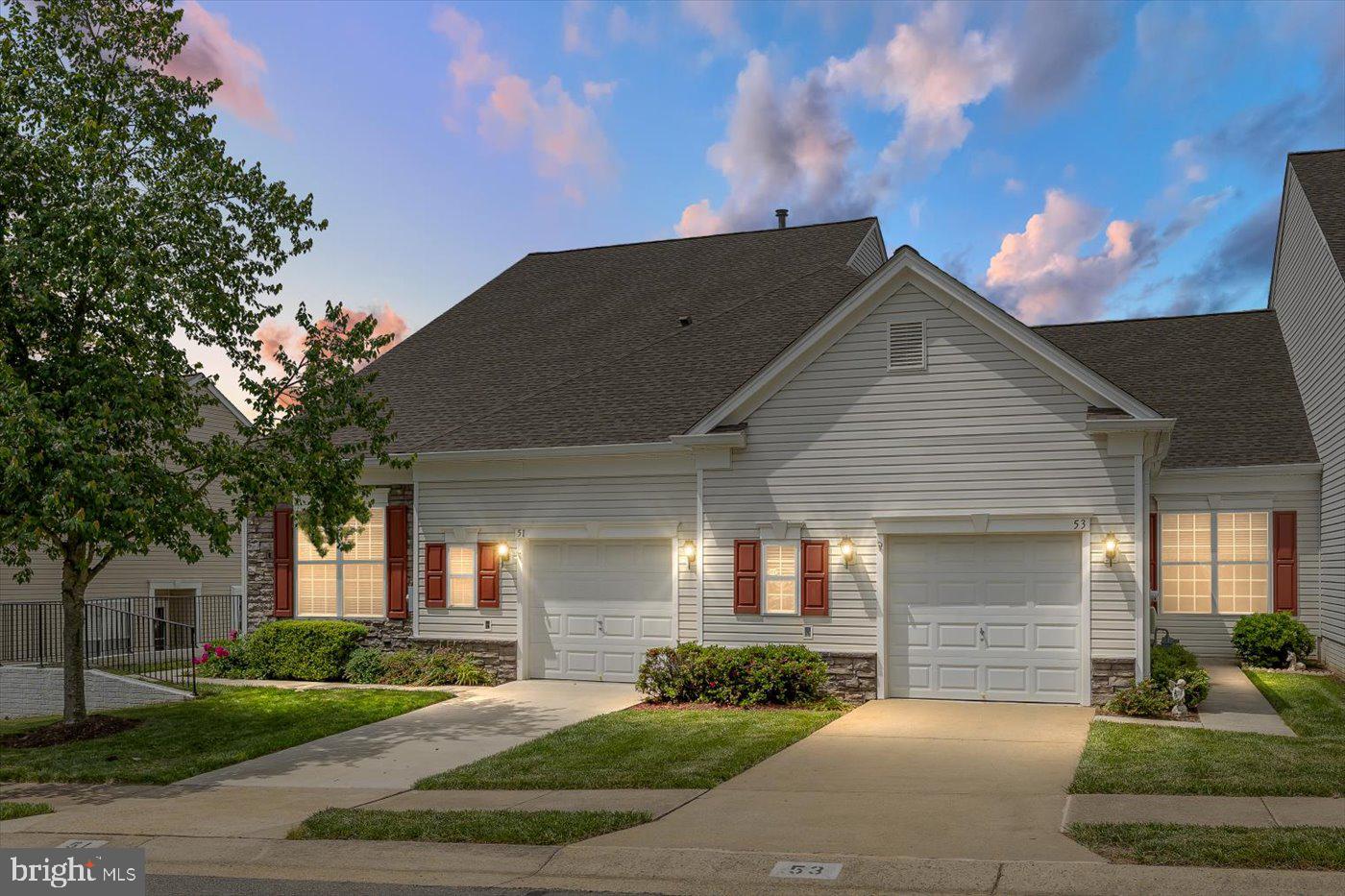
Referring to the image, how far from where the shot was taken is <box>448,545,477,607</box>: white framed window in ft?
65.3

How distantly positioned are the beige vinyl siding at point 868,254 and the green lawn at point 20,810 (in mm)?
18097

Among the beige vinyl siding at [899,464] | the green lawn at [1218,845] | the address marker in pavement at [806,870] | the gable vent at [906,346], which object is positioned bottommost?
the address marker in pavement at [806,870]

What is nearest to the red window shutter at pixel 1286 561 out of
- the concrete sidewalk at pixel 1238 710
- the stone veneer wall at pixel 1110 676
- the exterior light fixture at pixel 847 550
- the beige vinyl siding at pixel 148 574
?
the concrete sidewalk at pixel 1238 710

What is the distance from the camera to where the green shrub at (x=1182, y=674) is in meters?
15.2

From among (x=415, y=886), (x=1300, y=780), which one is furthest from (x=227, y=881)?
(x=1300, y=780)

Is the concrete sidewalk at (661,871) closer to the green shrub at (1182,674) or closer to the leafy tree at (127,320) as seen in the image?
the leafy tree at (127,320)

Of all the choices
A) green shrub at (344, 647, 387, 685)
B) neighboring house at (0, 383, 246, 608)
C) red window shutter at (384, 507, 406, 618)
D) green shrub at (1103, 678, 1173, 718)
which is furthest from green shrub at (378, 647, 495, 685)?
green shrub at (1103, 678, 1173, 718)

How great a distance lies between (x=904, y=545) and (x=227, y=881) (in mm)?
10943

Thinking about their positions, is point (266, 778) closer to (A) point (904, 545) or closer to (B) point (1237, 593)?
(A) point (904, 545)

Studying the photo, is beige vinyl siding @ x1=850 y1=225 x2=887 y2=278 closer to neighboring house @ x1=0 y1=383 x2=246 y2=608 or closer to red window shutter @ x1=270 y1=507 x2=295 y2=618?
red window shutter @ x1=270 y1=507 x2=295 y2=618

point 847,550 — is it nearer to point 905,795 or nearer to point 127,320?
point 905,795

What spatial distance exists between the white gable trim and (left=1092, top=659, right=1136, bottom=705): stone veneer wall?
133 inches

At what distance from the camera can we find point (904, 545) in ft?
55.9

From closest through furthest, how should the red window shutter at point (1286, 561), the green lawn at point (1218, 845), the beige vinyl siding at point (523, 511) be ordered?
the green lawn at point (1218, 845), the beige vinyl siding at point (523, 511), the red window shutter at point (1286, 561)
